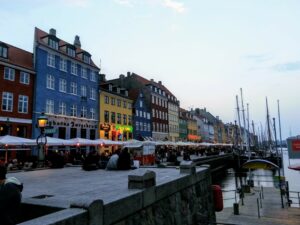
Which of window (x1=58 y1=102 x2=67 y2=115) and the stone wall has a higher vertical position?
window (x1=58 y1=102 x2=67 y2=115)

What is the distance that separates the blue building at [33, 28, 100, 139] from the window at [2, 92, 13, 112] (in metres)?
2.95

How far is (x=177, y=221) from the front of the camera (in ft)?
28.6

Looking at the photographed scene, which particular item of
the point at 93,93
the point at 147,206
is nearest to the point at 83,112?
the point at 93,93

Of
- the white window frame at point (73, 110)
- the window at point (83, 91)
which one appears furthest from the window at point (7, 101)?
the window at point (83, 91)

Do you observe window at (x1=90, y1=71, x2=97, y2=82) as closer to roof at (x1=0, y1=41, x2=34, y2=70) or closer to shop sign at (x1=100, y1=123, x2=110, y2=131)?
shop sign at (x1=100, y1=123, x2=110, y2=131)

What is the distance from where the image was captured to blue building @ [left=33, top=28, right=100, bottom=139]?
114 feet

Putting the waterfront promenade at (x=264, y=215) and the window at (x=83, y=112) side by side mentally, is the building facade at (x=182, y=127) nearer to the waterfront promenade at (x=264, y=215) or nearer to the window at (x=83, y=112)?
the window at (x=83, y=112)

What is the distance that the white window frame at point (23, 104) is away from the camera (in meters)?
32.0

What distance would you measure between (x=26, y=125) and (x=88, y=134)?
10652mm

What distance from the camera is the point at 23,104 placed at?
107ft

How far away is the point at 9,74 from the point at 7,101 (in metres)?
3.01

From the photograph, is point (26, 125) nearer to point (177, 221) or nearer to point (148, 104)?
point (177, 221)

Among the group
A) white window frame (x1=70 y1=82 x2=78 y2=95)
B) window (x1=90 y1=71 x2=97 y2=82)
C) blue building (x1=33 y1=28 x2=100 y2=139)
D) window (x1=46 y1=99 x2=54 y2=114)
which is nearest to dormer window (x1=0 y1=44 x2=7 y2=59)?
blue building (x1=33 y1=28 x2=100 y2=139)

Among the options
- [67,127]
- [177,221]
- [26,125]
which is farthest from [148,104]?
[177,221]
